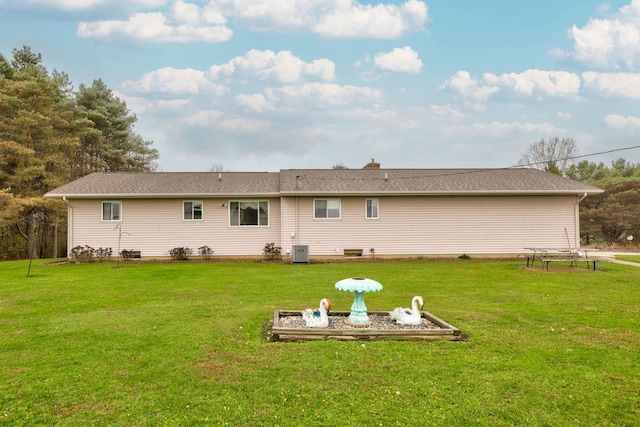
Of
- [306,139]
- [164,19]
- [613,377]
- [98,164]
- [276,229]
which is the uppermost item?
[164,19]

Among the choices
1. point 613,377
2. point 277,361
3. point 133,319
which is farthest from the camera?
point 133,319

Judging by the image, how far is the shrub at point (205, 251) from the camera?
16.5 meters

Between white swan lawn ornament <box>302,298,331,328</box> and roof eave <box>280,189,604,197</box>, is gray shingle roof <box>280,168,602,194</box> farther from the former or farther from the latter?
white swan lawn ornament <box>302,298,331,328</box>

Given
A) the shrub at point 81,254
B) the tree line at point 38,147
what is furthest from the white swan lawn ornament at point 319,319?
the tree line at point 38,147

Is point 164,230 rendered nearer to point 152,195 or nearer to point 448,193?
point 152,195

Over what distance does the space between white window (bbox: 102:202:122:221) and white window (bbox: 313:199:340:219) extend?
27.7ft

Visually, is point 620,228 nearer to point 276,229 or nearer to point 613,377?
point 276,229

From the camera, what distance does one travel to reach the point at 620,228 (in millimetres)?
30891

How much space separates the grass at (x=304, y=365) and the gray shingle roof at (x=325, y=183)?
27.6ft

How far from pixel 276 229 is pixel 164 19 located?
9.93 meters

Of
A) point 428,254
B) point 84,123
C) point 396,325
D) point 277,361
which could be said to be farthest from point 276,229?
point 84,123

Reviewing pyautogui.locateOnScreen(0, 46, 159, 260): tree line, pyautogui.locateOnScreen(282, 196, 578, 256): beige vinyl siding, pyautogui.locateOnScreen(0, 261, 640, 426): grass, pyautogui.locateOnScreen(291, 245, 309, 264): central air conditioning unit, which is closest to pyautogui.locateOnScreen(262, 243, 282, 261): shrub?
pyautogui.locateOnScreen(291, 245, 309, 264): central air conditioning unit

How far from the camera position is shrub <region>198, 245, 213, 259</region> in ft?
54.1

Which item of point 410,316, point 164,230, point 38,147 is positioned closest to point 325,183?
point 164,230
